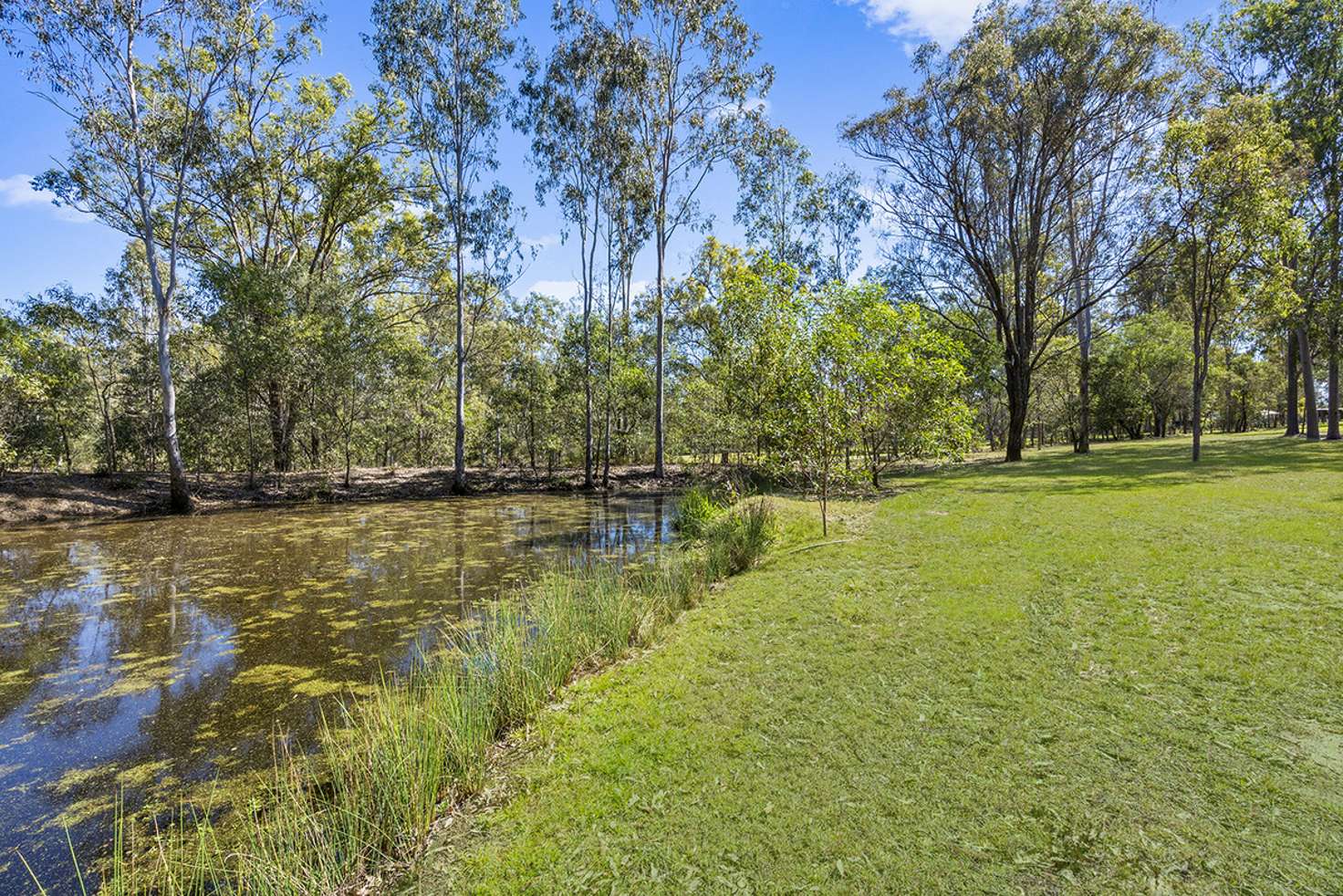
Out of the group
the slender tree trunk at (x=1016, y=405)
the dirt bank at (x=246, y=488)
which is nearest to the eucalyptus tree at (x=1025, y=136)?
the slender tree trunk at (x=1016, y=405)

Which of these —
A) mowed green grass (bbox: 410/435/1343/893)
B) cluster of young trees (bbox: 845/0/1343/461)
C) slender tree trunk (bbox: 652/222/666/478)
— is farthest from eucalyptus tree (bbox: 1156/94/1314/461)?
slender tree trunk (bbox: 652/222/666/478)

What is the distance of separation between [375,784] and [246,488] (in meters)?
19.8

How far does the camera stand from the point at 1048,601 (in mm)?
5098

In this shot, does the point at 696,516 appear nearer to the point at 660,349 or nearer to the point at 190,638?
the point at 190,638

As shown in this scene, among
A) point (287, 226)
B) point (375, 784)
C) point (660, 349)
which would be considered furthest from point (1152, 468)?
point (287, 226)

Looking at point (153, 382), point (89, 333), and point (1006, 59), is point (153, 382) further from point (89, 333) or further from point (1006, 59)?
point (1006, 59)

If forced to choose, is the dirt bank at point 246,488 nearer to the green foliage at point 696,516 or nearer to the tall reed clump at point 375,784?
the green foliage at point 696,516

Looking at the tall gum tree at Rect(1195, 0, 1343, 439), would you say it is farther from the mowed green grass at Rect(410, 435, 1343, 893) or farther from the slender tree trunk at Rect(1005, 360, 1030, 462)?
the mowed green grass at Rect(410, 435, 1343, 893)

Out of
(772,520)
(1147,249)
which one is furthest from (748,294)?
(1147,249)

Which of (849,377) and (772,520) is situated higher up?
(849,377)

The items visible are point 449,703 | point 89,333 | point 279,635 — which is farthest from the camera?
point 89,333

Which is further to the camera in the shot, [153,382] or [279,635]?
[153,382]

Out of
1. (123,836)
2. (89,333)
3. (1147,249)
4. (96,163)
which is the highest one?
(96,163)

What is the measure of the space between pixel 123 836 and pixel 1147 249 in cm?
2504
